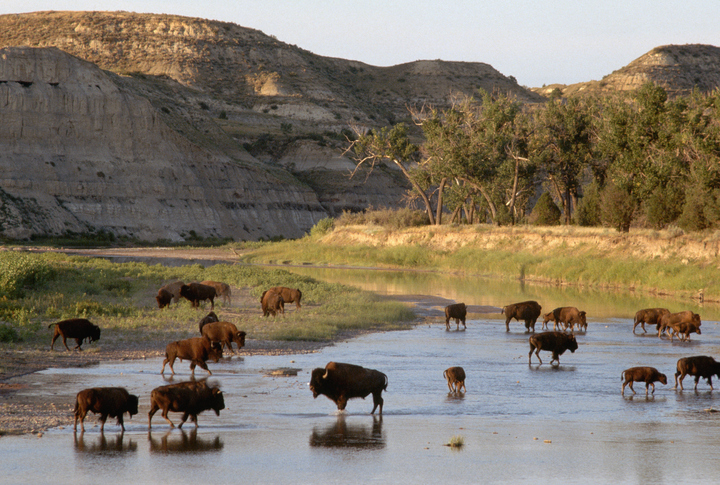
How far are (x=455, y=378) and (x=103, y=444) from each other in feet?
19.8

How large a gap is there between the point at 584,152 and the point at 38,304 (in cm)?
4045

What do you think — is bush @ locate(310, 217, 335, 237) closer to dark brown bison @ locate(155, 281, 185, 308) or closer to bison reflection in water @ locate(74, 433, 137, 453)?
dark brown bison @ locate(155, 281, 185, 308)

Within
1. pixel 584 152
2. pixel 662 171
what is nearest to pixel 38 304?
pixel 662 171

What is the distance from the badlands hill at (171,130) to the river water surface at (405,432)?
2576 inches

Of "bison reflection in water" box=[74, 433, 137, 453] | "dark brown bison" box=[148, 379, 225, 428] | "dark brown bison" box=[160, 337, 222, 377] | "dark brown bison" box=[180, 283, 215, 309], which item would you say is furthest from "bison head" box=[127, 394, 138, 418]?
"dark brown bison" box=[180, 283, 215, 309]

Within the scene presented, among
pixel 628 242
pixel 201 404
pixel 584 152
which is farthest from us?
pixel 584 152

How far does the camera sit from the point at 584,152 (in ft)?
178

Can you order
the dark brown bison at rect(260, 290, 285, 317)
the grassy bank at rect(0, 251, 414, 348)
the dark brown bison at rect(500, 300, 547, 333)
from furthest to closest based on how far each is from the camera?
the dark brown bison at rect(260, 290, 285, 317), the dark brown bison at rect(500, 300, 547, 333), the grassy bank at rect(0, 251, 414, 348)

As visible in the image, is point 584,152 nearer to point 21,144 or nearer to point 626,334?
point 626,334

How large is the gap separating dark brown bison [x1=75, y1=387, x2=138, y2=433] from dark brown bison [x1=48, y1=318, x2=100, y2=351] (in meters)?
6.66

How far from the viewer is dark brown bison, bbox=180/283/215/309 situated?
24109 mm

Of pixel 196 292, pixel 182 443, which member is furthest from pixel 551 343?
pixel 196 292

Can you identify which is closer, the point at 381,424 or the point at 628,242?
the point at 381,424

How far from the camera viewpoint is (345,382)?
1188 cm
